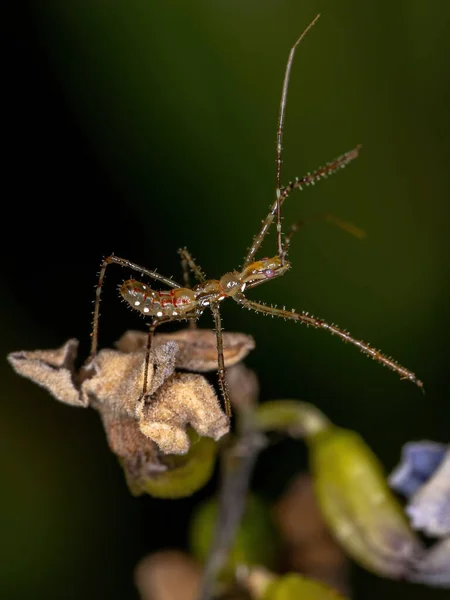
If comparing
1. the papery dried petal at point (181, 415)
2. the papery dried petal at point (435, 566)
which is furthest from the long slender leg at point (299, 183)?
the papery dried petal at point (435, 566)

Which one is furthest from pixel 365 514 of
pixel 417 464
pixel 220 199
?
pixel 220 199

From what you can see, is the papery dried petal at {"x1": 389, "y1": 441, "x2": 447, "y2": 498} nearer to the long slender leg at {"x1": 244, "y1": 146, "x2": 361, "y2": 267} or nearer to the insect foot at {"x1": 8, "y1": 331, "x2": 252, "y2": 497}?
the insect foot at {"x1": 8, "y1": 331, "x2": 252, "y2": 497}

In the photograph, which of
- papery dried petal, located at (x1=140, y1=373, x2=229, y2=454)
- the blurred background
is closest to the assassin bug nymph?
the blurred background

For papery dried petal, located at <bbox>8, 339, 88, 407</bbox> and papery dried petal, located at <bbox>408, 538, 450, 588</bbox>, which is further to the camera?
papery dried petal, located at <bbox>408, 538, 450, 588</bbox>

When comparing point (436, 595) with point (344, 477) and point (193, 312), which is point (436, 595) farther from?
point (193, 312)

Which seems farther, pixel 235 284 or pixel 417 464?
pixel 235 284

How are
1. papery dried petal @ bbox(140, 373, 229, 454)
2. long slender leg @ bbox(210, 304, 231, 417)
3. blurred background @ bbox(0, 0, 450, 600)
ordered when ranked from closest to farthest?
papery dried petal @ bbox(140, 373, 229, 454)
long slender leg @ bbox(210, 304, 231, 417)
blurred background @ bbox(0, 0, 450, 600)

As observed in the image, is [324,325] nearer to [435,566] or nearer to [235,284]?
[235,284]

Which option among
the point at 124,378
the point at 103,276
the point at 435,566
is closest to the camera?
the point at 124,378
